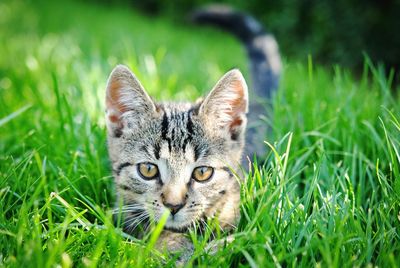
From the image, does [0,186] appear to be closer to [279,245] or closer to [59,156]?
[59,156]

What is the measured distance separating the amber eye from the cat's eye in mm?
181

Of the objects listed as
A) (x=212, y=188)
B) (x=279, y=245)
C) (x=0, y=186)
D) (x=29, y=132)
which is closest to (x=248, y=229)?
(x=279, y=245)

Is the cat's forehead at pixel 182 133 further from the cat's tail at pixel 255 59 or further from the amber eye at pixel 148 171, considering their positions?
the cat's tail at pixel 255 59

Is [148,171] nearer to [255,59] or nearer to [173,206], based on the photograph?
[173,206]

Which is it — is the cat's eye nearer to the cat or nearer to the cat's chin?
the cat

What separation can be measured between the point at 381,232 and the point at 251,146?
1.07 m

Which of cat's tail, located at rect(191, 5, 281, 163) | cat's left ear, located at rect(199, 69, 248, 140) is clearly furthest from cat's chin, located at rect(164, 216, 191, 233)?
cat's tail, located at rect(191, 5, 281, 163)

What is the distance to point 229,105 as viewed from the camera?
7.19 ft

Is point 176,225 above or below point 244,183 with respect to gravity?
below

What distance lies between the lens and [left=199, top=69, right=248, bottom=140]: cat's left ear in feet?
6.91

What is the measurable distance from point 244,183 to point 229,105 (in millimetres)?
474

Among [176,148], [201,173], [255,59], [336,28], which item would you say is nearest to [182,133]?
[176,148]

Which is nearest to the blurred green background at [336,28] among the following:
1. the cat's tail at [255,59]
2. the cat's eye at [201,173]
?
the cat's tail at [255,59]

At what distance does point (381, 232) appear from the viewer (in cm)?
177
